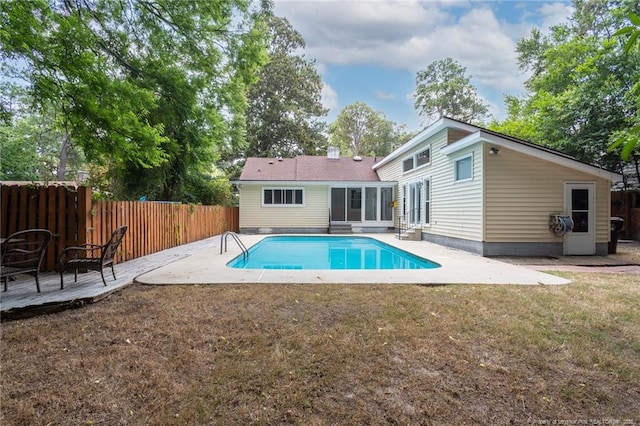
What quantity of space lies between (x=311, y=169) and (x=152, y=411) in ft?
54.8

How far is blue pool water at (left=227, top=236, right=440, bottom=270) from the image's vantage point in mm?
8023

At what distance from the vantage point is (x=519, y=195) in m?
8.62

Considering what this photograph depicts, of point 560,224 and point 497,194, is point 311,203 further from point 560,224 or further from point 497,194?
point 560,224

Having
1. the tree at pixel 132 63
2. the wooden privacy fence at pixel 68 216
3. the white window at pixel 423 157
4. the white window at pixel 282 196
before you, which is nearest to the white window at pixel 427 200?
the white window at pixel 423 157

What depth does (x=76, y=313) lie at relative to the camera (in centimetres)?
360

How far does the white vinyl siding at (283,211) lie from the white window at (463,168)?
25.5 ft

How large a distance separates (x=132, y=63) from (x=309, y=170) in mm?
11628

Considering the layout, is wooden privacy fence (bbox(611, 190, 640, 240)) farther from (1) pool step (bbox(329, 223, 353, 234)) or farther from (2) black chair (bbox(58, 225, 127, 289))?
(2) black chair (bbox(58, 225, 127, 289))

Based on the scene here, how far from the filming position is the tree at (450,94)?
3178 centimetres

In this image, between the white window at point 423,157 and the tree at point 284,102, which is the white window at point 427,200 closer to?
the white window at point 423,157

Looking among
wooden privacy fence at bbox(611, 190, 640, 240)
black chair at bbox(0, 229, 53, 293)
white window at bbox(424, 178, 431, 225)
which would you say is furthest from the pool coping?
wooden privacy fence at bbox(611, 190, 640, 240)

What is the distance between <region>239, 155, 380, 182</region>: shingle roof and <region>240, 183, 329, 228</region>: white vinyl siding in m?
0.69

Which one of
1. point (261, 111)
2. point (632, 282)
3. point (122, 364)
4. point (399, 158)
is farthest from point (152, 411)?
point (261, 111)

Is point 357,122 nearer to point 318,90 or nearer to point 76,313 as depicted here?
point 318,90
